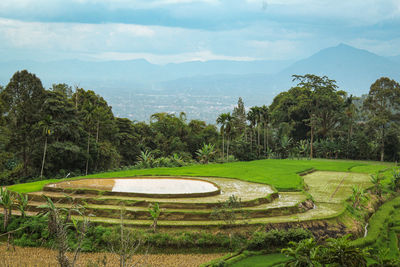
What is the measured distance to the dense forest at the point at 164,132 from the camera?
2348cm

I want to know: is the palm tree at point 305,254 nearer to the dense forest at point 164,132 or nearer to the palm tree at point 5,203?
the palm tree at point 5,203

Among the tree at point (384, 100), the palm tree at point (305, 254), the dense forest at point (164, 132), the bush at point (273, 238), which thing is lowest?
the bush at point (273, 238)

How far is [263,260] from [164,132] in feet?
89.7

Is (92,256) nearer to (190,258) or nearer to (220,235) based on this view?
(190,258)

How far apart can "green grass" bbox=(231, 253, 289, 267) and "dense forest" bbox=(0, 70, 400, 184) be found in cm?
1567

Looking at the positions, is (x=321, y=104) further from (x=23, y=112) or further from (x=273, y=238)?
(x=273, y=238)

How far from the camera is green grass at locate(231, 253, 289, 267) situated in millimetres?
10727

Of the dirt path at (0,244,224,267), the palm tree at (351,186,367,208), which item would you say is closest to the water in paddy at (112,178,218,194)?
the dirt path at (0,244,224,267)

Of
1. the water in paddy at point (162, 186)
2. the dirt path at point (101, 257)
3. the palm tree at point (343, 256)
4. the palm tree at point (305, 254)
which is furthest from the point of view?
the water in paddy at point (162, 186)

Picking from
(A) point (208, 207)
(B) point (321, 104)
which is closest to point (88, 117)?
(A) point (208, 207)

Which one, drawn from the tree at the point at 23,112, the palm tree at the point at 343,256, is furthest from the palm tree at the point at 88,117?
the palm tree at the point at 343,256

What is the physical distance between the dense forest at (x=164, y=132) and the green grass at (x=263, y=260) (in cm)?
1567

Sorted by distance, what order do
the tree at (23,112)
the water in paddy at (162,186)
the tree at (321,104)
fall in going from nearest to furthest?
the water in paddy at (162,186) < the tree at (23,112) < the tree at (321,104)

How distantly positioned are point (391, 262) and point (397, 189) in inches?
516
